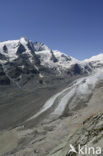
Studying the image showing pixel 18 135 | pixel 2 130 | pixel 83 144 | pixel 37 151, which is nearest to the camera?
pixel 83 144

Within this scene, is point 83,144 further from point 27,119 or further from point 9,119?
point 9,119

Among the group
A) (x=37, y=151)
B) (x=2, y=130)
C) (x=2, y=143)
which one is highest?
(x=2, y=130)

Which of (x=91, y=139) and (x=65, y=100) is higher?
(x=65, y=100)

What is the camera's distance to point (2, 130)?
5353 cm

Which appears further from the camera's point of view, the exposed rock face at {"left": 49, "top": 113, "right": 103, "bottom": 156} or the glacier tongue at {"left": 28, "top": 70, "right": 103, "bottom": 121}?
the glacier tongue at {"left": 28, "top": 70, "right": 103, "bottom": 121}

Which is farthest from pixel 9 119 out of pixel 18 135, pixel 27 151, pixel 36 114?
pixel 27 151

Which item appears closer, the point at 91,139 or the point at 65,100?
the point at 91,139

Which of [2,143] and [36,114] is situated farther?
[36,114]

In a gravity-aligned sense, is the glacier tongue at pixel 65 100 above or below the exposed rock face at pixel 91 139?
above

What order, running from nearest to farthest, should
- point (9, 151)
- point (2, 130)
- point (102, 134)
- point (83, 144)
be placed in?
1. point (102, 134)
2. point (83, 144)
3. point (9, 151)
4. point (2, 130)

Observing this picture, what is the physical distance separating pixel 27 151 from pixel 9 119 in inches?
1375

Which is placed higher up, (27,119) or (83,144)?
(27,119)

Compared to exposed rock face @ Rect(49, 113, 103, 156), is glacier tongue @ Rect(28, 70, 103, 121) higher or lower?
higher

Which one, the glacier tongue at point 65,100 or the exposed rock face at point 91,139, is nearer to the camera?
the exposed rock face at point 91,139
